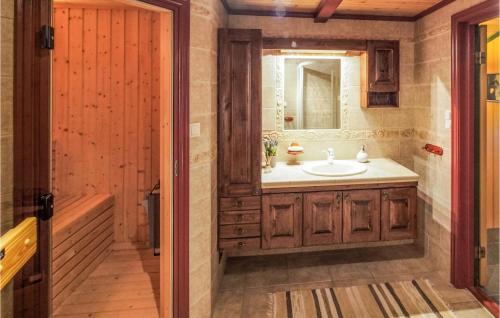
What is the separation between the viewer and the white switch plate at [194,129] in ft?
6.40

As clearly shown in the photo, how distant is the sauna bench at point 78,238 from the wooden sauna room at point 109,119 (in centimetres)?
2

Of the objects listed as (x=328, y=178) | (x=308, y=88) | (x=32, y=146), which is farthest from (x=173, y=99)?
(x=308, y=88)

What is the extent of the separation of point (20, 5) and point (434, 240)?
328cm

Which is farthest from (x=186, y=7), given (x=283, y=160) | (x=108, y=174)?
(x=108, y=174)

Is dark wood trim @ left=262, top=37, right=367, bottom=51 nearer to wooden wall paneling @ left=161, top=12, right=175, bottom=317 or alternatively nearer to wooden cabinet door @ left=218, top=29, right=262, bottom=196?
wooden cabinet door @ left=218, top=29, right=262, bottom=196

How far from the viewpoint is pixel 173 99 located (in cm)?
187

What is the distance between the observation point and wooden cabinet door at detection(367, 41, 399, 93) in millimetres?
2949

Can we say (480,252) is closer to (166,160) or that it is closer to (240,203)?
(240,203)

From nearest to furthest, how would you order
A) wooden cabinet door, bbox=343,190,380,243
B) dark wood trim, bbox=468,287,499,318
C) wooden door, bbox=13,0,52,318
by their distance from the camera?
wooden door, bbox=13,0,52,318, dark wood trim, bbox=468,287,499,318, wooden cabinet door, bbox=343,190,380,243

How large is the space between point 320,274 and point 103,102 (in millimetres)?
2636

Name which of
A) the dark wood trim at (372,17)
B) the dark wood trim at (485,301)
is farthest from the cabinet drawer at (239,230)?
the dark wood trim at (372,17)

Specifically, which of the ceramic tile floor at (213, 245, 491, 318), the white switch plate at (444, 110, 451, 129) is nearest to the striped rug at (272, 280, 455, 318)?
the ceramic tile floor at (213, 245, 491, 318)

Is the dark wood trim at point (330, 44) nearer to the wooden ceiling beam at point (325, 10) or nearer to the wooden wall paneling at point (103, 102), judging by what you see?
the wooden ceiling beam at point (325, 10)

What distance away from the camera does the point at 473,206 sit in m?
2.45
